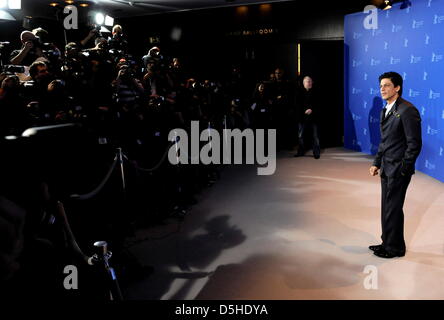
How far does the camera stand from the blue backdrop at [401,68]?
5934mm

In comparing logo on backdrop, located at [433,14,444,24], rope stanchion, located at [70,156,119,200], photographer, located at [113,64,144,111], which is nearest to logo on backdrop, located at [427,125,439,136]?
logo on backdrop, located at [433,14,444,24]

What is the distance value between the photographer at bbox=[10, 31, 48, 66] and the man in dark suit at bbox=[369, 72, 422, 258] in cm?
428

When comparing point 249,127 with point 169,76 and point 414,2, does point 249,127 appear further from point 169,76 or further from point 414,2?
point 414,2

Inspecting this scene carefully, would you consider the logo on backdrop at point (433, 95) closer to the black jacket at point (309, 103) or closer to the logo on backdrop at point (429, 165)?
the logo on backdrop at point (429, 165)

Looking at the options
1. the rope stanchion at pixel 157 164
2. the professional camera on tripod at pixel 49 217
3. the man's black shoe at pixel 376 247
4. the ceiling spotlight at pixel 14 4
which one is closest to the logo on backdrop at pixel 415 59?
the man's black shoe at pixel 376 247

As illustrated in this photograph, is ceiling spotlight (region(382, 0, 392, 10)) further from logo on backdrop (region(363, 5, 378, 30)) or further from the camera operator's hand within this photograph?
the camera operator's hand

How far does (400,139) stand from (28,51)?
455 cm

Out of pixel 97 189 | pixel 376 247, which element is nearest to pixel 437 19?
pixel 376 247

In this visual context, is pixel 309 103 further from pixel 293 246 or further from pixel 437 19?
pixel 293 246

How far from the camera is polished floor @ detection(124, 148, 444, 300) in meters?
3.08

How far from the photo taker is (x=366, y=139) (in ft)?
26.7
